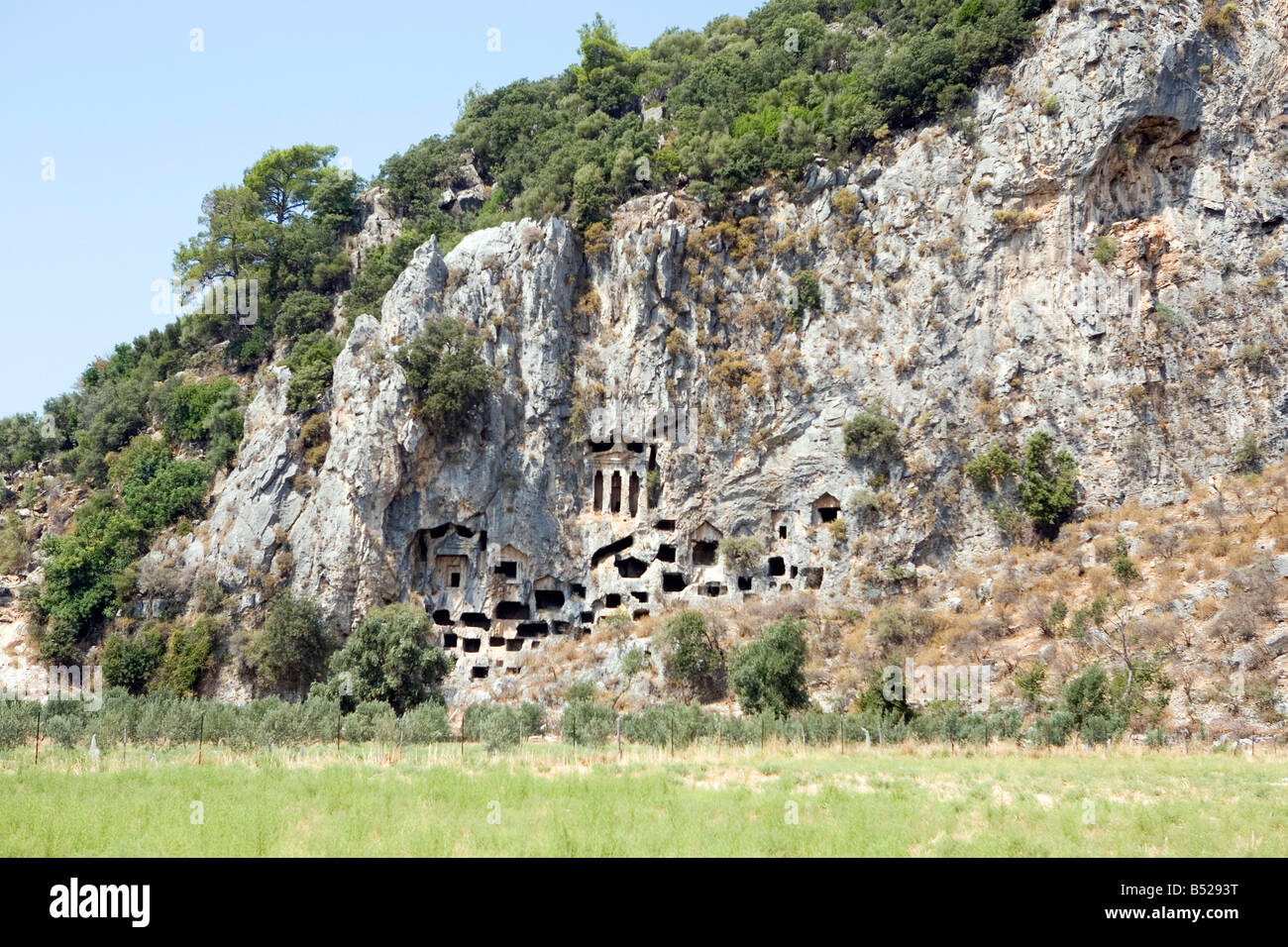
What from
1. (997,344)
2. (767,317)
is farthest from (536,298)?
(997,344)

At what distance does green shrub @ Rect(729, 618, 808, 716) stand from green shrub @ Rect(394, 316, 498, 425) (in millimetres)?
20078

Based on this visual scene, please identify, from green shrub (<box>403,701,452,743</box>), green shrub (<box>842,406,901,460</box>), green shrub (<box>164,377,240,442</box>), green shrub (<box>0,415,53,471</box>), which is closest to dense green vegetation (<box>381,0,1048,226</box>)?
green shrub (<box>842,406,901,460</box>)

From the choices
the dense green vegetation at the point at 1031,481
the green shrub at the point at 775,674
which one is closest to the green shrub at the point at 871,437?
the dense green vegetation at the point at 1031,481

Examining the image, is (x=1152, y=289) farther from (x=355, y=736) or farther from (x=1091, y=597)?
(x=355, y=736)

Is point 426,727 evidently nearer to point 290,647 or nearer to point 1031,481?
point 290,647

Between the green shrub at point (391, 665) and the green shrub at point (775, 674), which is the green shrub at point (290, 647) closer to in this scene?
the green shrub at point (391, 665)

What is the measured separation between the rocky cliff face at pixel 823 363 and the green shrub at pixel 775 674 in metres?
9.85

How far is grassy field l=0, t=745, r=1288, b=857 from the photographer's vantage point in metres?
16.0

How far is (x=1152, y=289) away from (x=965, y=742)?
85.0 ft

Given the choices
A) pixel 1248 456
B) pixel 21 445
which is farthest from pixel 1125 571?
pixel 21 445

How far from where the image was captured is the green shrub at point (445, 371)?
49469 millimetres

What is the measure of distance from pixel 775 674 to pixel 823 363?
19383 mm

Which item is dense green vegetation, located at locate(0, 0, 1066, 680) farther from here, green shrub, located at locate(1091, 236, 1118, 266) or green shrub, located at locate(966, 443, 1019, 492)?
green shrub, located at locate(1091, 236, 1118, 266)

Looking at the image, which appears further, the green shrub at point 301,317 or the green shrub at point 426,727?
the green shrub at point 301,317
